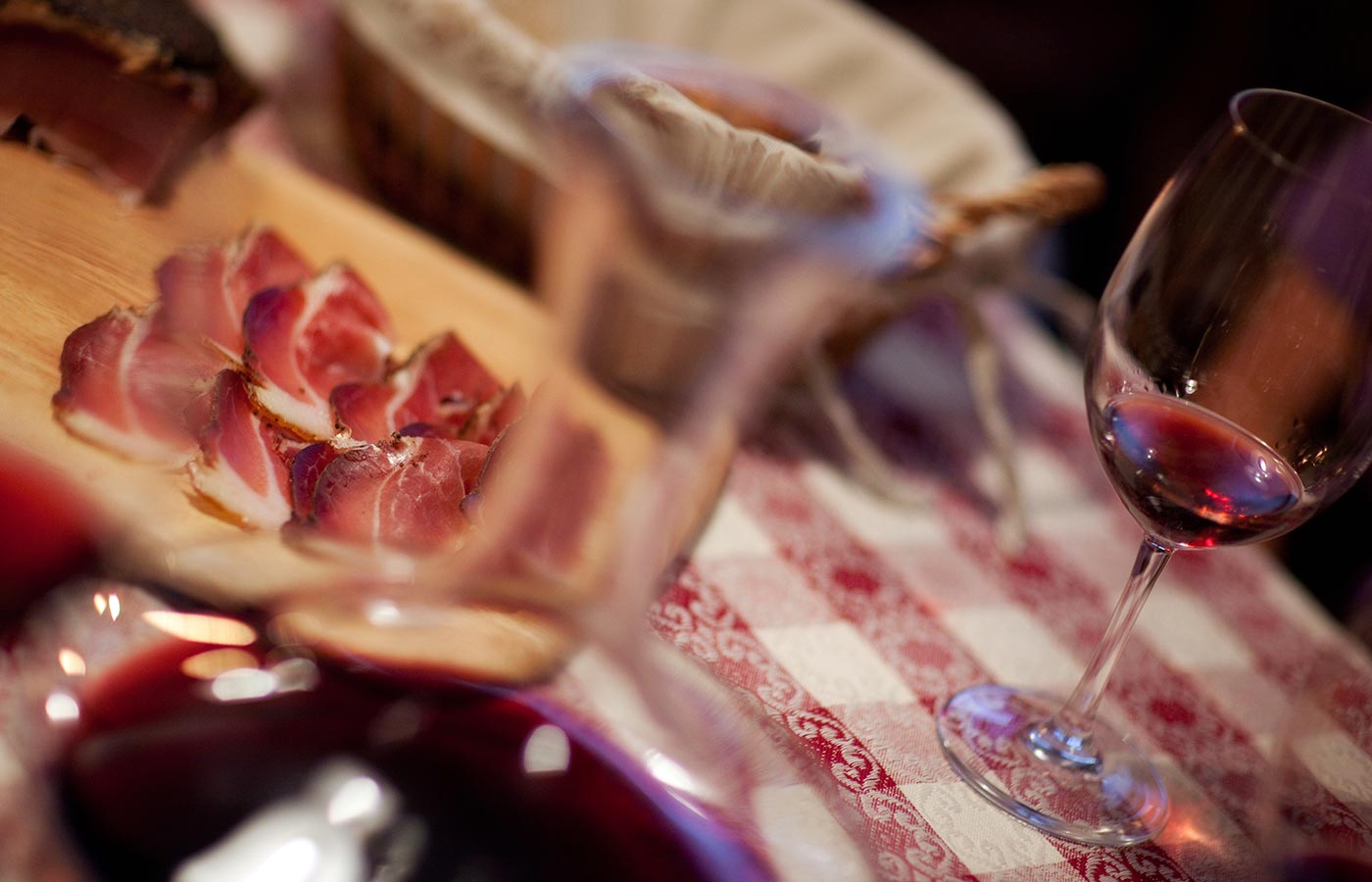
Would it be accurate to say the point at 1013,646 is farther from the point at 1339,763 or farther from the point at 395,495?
the point at 395,495

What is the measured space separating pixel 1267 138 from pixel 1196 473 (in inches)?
4.3

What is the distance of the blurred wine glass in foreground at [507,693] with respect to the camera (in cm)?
20

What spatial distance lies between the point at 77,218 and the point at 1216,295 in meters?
0.36

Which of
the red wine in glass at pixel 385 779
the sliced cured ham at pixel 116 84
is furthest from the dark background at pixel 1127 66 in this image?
the red wine in glass at pixel 385 779

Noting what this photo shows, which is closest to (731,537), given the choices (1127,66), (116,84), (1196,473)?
(1196,473)

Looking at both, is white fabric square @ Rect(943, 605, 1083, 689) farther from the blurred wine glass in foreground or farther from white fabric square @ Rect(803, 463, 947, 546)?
the blurred wine glass in foreground

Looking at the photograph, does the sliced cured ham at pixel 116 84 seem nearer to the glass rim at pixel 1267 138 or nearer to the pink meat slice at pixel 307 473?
the pink meat slice at pixel 307 473

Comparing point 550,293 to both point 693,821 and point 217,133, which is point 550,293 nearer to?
point 217,133

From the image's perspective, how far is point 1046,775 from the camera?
1.24ft

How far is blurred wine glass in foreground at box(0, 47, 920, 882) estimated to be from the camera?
204mm

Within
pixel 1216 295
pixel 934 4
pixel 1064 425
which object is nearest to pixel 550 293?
pixel 1216 295

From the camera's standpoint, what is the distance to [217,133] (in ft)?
1.55

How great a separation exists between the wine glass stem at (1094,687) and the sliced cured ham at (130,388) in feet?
0.96

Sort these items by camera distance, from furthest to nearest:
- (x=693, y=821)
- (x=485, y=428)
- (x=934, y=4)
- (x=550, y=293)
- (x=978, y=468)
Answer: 1. (x=934, y=4)
2. (x=978, y=468)
3. (x=550, y=293)
4. (x=485, y=428)
5. (x=693, y=821)
